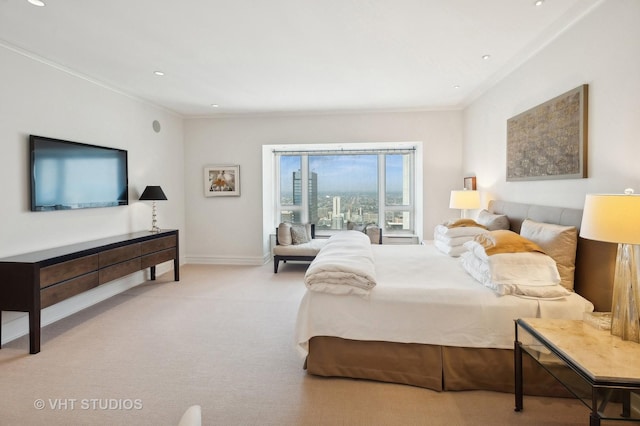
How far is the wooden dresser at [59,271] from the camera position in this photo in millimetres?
2809

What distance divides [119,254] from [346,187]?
13.2ft

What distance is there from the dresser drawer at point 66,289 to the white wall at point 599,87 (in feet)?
14.5

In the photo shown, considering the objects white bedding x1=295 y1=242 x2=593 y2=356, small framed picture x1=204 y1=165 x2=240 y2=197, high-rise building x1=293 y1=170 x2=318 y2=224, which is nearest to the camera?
white bedding x1=295 y1=242 x2=593 y2=356

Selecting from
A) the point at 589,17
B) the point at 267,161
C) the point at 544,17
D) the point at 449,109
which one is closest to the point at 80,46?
the point at 267,161

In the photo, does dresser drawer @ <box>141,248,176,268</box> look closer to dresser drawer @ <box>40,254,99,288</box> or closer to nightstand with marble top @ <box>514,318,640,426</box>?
dresser drawer @ <box>40,254,99,288</box>

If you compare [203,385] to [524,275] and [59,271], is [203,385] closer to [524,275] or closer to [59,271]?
[59,271]

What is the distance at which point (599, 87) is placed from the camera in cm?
236

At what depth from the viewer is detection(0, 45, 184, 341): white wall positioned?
3.17 m

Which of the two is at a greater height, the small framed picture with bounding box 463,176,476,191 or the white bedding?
the small framed picture with bounding box 463,176,476,191

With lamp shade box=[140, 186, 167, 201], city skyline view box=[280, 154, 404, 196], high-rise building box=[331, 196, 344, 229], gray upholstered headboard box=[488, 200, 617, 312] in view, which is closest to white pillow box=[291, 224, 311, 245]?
high-rise building box=[331, 196, 344, 229]

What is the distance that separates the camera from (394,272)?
9.30ft

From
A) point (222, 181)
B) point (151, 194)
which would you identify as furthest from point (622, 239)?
point (222, 181)

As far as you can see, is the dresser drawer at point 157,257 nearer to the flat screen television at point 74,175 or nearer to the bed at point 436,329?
the flat screen television at point 74,175

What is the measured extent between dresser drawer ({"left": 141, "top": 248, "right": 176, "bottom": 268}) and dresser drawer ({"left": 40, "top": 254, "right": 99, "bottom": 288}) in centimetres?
83
